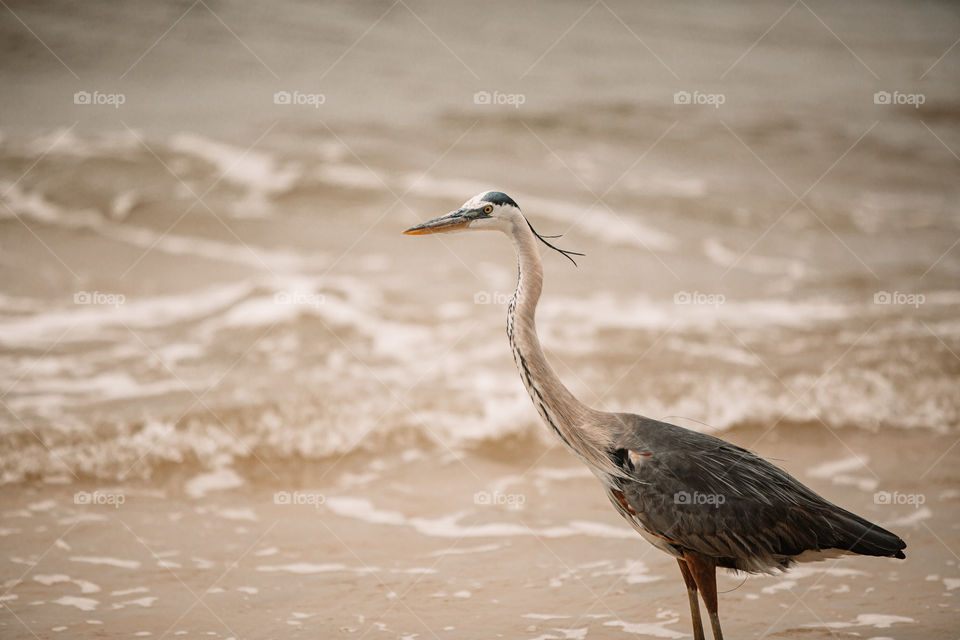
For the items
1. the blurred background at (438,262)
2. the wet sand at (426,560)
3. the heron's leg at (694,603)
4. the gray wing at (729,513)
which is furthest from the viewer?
the blurred background at (438,262)

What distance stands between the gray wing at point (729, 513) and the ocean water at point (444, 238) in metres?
3.60

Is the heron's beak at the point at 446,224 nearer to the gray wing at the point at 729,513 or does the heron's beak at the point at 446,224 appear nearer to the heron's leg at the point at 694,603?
the gray wing at the point at 729,513

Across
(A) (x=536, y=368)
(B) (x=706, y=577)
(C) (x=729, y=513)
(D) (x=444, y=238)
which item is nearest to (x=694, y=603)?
(B) (x=706, y=577)

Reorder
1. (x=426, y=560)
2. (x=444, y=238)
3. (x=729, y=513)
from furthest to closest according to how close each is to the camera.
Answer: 1. (x=444, y=238)
2. (x=426, y=560)
3. (x=729, y=513)

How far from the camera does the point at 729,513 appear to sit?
494cm

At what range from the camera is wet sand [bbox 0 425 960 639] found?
579 cm

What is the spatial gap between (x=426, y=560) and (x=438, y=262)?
662cm

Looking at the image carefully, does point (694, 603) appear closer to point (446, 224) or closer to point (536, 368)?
point (536, 368)

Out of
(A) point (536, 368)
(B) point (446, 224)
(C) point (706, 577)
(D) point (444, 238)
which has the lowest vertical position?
(C) point (706, 577)

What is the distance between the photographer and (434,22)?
794 inches

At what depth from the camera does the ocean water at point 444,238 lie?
357 inches

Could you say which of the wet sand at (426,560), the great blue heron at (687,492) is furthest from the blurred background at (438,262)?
the great blue heron at (687,492)

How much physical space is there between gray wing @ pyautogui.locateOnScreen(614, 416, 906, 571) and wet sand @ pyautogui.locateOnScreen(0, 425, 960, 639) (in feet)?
3.14

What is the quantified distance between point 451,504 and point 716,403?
319cm
